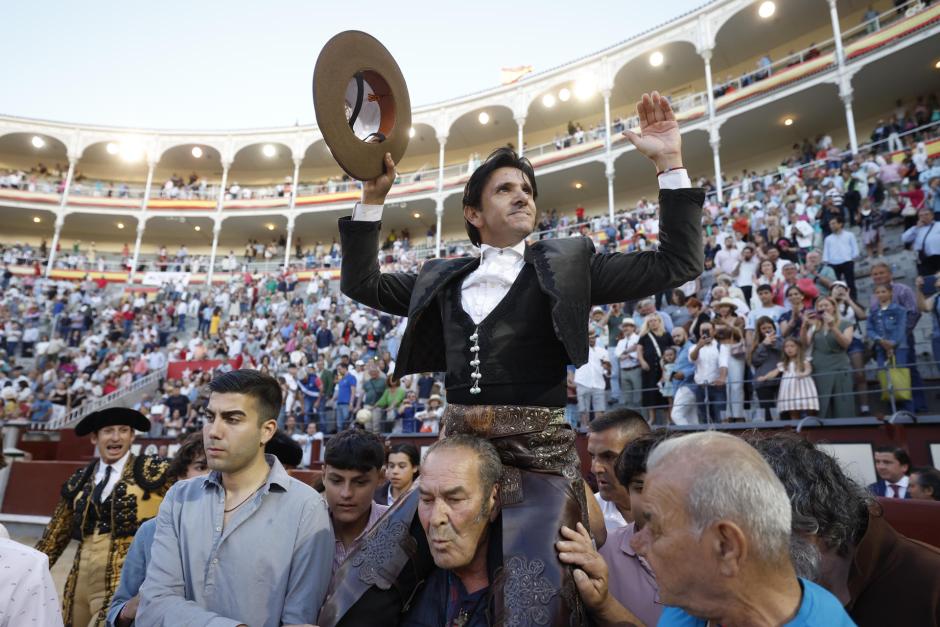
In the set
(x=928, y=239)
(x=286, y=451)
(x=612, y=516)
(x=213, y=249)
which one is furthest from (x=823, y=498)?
(x=213, y=249)

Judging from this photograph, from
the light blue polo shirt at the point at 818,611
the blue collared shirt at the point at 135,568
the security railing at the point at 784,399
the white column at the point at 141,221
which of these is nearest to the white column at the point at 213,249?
the white column at the point at 141,221

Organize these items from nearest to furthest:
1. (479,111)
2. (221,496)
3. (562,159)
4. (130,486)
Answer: (221,496), (130,486), (562,159), (479,111)

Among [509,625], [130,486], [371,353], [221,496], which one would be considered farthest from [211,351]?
[509,625]

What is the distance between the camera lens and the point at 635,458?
2.29 meters

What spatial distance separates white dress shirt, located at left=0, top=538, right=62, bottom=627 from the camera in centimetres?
140

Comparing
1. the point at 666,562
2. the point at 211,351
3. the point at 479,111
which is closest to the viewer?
the point at 666,562

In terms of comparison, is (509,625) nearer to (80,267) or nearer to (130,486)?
(130,486)

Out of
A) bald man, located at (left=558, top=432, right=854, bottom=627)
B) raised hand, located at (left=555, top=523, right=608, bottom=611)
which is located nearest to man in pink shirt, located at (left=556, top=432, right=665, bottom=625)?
raised hand, located at (left=555, top=523, right=608, bottom=611)

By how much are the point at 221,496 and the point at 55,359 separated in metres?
19.4

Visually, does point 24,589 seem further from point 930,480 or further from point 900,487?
point 900,487

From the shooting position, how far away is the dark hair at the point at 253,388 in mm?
2307

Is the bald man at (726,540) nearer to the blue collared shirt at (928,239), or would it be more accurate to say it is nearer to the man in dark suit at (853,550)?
the man in dark suit at (853,550)

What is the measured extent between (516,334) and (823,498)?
94 centimetres

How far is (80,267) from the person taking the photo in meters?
25.8
